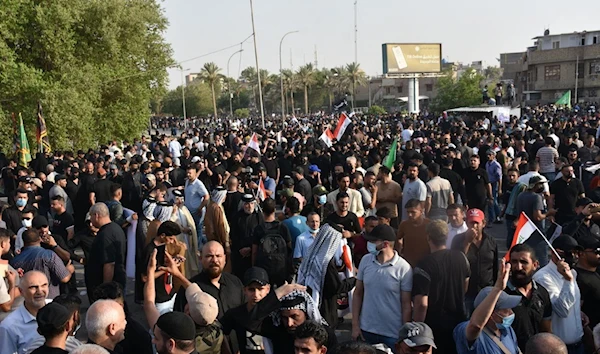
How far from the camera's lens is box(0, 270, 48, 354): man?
404 centimetres

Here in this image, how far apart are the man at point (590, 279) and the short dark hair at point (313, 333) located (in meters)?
A: 2.44

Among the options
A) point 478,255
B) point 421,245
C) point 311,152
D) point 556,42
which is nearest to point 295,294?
point 478,255

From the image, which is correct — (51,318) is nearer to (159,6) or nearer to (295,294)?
(295,294)

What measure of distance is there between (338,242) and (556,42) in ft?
232

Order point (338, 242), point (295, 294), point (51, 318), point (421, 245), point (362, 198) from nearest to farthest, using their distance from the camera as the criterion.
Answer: point (51, 318), point (295, 294), point (338, 242), point (421, 245), point (362, 198)

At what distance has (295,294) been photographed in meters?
3.79

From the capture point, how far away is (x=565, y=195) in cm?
827

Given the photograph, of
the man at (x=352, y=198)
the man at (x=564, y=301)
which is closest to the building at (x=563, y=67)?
the man at (x=352, y=198)

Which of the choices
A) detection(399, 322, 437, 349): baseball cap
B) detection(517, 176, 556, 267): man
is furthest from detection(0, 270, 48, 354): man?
detection(517, 176, 556, 267): man

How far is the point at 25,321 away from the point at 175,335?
5.41ft

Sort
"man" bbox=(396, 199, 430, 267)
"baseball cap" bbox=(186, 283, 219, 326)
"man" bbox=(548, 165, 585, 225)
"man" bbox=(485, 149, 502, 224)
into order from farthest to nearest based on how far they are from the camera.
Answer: "man" bbox=(485, 149, 502, 224)
"man" bbox=(548, 165, 585, 225)
"man" bbox=(396, 199, 430, 267)
"baseball cap" bbox=(186, 283, 219, 326)

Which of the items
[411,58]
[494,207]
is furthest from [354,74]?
[494,207]

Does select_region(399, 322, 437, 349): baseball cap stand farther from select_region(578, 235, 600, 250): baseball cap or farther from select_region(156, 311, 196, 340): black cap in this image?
select_region(578, 235, 600, 250): baseball cap

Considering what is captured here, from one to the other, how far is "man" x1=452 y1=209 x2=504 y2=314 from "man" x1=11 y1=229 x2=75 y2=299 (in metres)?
3.93
